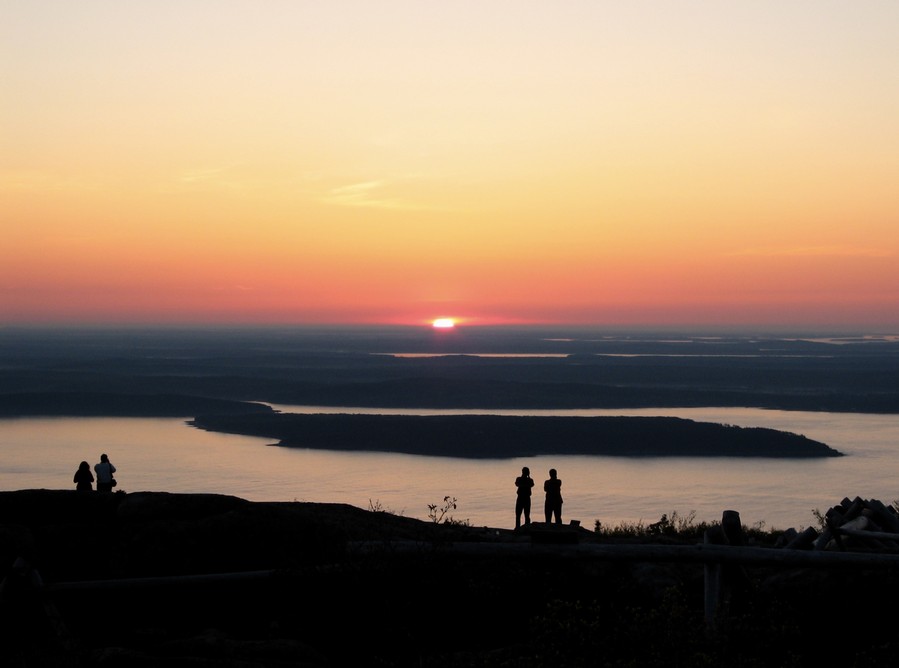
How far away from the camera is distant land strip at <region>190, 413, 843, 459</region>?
306 ft

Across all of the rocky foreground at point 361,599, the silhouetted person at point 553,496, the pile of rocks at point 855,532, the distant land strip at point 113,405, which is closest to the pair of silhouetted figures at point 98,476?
the rocky foreground at point 361,599

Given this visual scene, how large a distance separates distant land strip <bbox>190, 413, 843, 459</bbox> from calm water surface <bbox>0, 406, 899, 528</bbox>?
2.64m

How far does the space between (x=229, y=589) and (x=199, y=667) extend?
300 cm

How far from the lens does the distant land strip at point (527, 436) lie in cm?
9312

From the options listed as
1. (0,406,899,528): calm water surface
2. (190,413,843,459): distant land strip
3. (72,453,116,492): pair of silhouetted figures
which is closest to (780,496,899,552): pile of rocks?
(72,453,116,492): pair of silhouetted figures

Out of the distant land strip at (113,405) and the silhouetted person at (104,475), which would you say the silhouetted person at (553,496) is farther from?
the distant land strip at (113,405)

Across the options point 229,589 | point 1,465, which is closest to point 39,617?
point 229,589

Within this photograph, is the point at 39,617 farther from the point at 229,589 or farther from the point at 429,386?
the point at 429,386

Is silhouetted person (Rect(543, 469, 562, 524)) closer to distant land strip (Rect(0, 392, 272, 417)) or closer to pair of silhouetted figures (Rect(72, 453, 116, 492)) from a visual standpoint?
pair of silhouetted figures (Rect(72, 453, 116, 492))

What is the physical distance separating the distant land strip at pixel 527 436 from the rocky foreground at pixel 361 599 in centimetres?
7776

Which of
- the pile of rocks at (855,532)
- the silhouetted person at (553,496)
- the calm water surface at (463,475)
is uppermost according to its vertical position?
the pile of rocks at (855,532)

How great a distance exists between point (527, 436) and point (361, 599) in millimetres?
87026

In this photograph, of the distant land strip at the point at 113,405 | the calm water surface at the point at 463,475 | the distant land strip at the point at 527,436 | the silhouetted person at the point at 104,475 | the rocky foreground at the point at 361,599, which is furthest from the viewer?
the distant land strip at the point at 113,405

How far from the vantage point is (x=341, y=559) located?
42.2 feet
